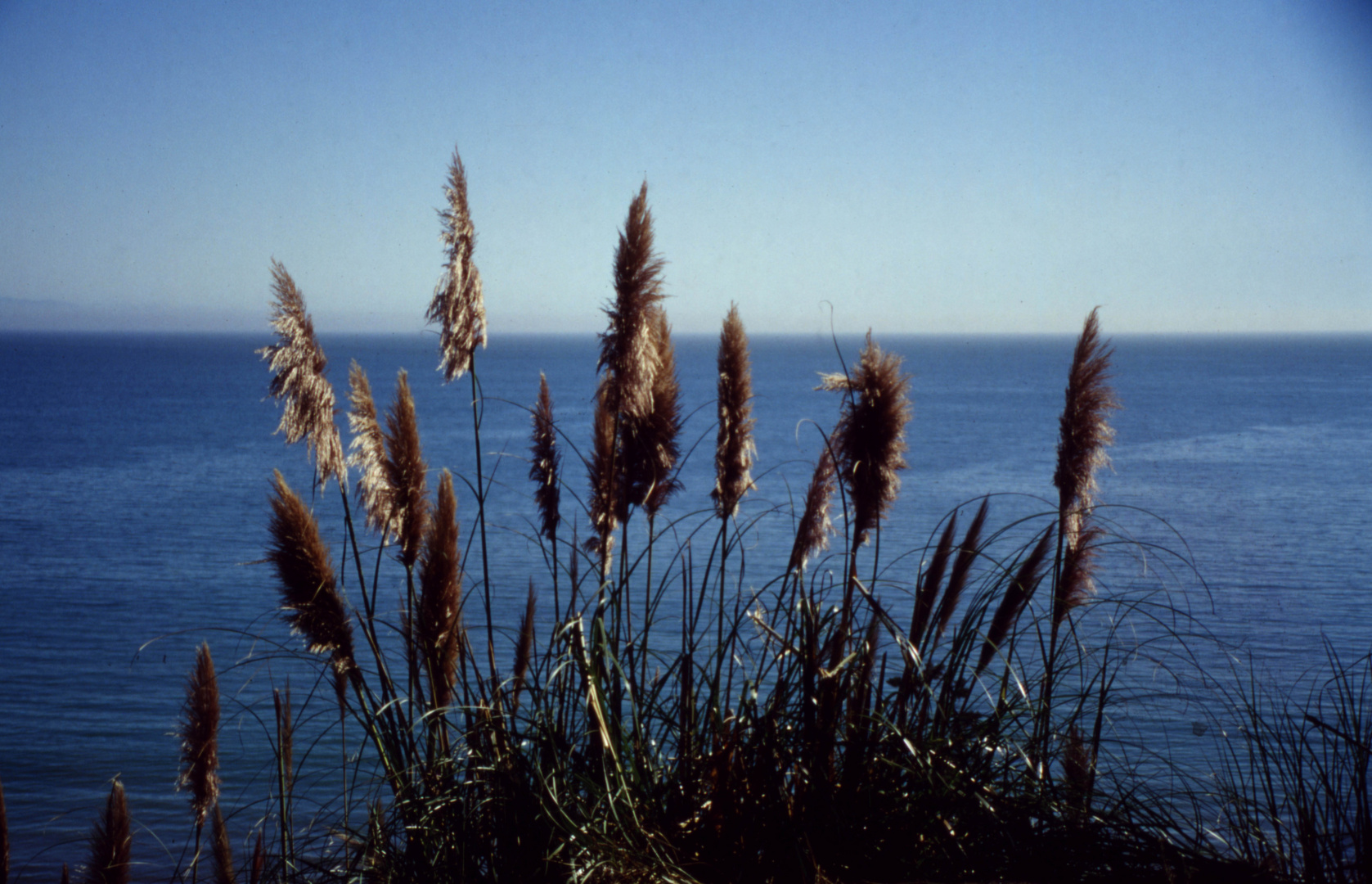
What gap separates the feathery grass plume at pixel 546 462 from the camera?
323cm

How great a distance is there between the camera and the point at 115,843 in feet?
12.7

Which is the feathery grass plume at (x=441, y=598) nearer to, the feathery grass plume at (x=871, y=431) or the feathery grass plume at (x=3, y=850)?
the feathery grass plume at (x=871, y=431)

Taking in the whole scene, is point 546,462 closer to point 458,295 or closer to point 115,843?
point 458,295

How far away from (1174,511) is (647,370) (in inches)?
1120

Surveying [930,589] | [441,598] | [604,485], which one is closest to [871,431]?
[930,589]

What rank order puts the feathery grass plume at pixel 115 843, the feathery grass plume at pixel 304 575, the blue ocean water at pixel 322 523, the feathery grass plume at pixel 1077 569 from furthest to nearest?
the blue ocean water at pixel 322 523 < the feathery grass plume at pixel 115 843 < the feathery grass plume at pixel 1077 569 < the feathery grass plume at pixel 304 575

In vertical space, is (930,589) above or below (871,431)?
below

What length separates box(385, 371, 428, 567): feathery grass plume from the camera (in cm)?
276

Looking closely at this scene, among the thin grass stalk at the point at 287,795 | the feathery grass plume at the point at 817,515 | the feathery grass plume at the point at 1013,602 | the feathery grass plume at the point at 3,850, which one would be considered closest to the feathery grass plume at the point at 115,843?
the feathery grass plume at the point at 3,850

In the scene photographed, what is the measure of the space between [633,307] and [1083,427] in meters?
1.52

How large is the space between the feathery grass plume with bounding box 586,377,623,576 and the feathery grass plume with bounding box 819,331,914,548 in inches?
27.2

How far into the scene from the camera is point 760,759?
7.50 ft

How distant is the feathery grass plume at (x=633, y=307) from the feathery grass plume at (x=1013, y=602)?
1.24 meters

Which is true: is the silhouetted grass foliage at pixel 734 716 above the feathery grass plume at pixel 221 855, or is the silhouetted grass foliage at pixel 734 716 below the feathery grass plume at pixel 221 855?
above
